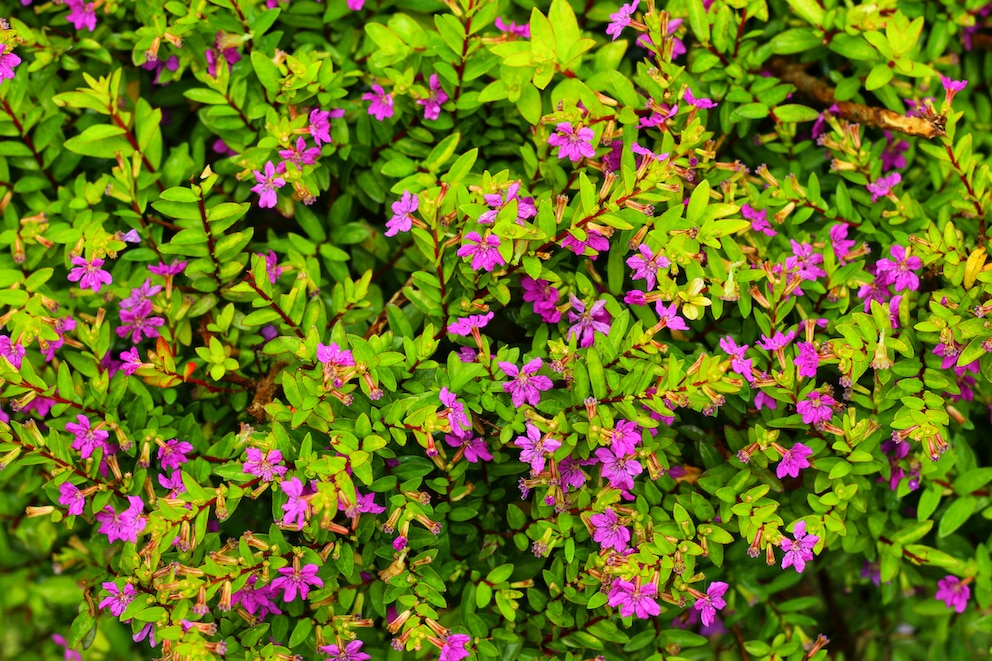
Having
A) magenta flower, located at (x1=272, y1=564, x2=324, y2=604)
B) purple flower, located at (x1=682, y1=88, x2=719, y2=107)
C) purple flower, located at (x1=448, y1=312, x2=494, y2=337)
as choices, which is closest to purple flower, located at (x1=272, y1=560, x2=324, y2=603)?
magenta flower, located at (x1=272, y1=564, x2=324, y2=604)

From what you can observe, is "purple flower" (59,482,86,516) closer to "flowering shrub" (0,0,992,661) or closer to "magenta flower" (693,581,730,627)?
"flowering shrub" (0,0,992,661)

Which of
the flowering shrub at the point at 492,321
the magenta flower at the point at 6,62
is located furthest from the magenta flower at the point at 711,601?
the magenta flower at the point at 6,62

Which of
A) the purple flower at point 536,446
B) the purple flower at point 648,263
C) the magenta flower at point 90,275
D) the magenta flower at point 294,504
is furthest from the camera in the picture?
the magenta flower at point 90,275

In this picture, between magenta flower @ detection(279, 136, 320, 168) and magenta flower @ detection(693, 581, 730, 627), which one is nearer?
magenta flower @ detection(693, 581, 730, 627)

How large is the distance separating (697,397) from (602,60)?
36.9 inches

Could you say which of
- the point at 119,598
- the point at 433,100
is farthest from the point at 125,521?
the point at 433,100

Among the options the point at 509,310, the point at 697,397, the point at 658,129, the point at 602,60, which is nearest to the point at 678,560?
the point at 697,397

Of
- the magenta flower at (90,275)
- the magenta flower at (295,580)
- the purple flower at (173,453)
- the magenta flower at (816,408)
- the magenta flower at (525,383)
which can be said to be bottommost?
the magenta flower at (295,580)

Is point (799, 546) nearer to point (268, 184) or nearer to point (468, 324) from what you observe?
point (468, 324)

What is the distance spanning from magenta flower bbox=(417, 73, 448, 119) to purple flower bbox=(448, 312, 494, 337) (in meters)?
0.56

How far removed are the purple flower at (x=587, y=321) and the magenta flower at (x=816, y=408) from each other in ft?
1.58

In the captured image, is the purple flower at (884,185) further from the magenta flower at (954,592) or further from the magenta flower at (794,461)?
the magenta flower at (954,592)

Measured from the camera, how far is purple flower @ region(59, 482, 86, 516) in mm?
1984

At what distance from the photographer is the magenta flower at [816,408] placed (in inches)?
76.7
